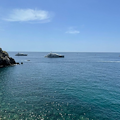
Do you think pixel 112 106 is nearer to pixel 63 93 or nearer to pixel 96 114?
pixel 96 114

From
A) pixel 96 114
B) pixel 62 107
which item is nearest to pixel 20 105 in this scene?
pixel 62 107

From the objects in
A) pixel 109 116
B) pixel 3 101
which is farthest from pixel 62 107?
pixel 3 101

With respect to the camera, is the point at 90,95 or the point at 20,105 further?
the point at 90,95

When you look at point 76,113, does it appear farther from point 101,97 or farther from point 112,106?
point 101,97

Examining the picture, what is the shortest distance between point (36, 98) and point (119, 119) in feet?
63.0

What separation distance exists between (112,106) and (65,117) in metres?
12.0

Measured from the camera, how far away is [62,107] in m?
23.0

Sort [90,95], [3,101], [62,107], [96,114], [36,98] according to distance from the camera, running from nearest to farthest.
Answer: [96,114]
[62,107]
[3,101]
[36,98]
[90,95]

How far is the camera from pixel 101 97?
2886cm

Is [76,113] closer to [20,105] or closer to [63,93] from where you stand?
[63,93]

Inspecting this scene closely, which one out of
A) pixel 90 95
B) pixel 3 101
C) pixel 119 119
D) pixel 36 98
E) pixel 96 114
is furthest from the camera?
pixel 90 95

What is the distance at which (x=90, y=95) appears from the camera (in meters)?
30.0

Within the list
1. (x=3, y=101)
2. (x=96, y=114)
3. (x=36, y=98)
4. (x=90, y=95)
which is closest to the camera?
(x=96, y=114)

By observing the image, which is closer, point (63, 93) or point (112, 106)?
point (112, 106)
